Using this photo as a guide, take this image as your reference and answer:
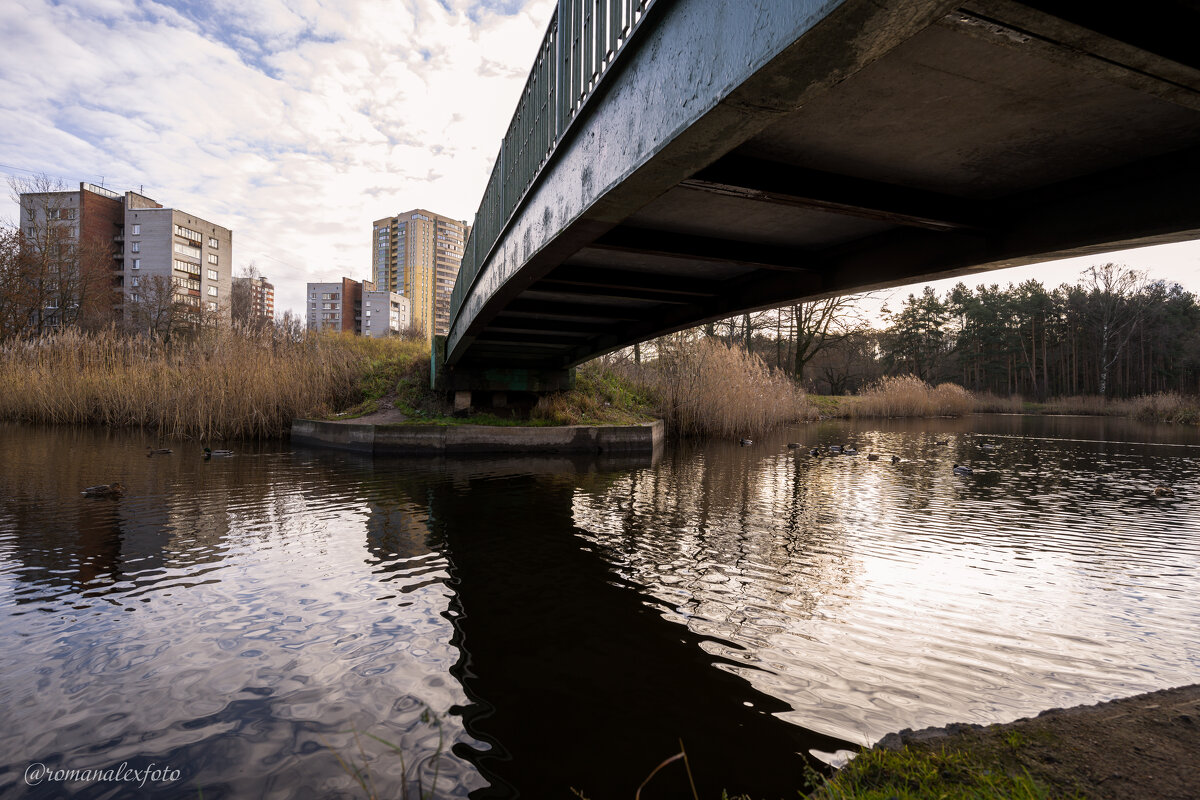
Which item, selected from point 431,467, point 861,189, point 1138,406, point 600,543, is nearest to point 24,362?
point 431,467

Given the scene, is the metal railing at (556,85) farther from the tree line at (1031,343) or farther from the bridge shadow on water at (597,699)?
the tree line at (1031,343)

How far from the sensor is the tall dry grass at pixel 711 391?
16906 millimetres

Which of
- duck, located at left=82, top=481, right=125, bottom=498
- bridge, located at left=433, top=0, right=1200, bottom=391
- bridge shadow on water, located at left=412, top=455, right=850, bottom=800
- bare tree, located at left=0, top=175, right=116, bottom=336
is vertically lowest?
bridge shadow on water, located at left=412, top=455, right=850, bottom=800

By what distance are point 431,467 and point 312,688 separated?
8.26 meters

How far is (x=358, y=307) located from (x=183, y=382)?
84.2 metres

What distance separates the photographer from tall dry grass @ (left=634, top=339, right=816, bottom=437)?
16.9 meters

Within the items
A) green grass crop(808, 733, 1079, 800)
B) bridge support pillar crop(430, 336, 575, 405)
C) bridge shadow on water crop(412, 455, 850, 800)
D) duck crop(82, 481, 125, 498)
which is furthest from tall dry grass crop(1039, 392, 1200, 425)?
duck crop(82, 481, 125, 498)

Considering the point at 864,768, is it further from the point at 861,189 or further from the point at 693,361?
the point at 693,361

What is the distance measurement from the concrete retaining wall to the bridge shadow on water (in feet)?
27.7

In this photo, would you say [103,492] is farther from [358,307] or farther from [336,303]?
[336,303]

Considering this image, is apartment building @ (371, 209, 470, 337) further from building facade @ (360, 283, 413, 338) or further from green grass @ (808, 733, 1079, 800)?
green grass @ (808, 733, 1079, 800)

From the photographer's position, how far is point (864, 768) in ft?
6.03

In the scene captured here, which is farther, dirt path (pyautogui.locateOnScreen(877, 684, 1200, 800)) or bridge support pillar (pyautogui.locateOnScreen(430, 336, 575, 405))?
bridge support pillar (pyautogui.locateOnScreen(430, 336, 575, 405))

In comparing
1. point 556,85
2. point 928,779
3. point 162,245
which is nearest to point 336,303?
point 162,245
